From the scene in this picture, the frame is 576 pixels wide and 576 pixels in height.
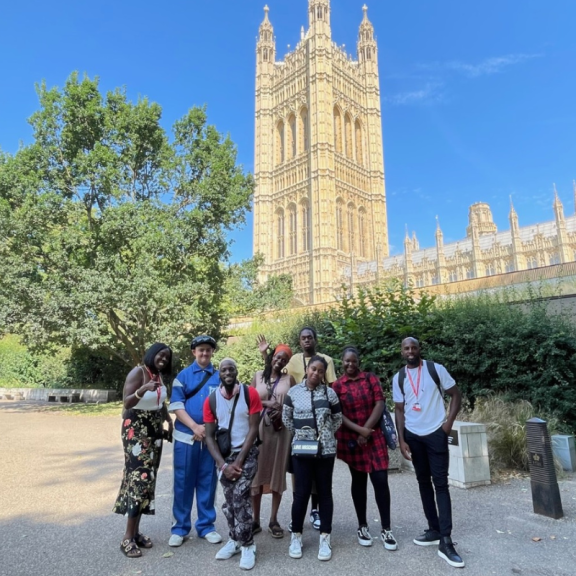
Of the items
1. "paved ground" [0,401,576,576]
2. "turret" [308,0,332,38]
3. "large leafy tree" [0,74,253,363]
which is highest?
"turret" [308,0,332,38]

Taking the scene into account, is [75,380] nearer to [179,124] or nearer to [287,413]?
[179,124]

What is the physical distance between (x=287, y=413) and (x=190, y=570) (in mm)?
1267

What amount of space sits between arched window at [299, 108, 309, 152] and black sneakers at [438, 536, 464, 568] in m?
62.7

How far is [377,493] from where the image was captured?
11.4ft

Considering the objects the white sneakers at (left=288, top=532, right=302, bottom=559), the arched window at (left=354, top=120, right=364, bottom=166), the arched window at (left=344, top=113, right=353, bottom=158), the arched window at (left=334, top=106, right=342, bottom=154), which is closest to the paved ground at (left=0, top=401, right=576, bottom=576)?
the white sneakers at (left=288, top=532, right=302, bottom=559)

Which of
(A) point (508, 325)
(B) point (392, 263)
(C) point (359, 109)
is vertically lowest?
(A) point (508, 325)

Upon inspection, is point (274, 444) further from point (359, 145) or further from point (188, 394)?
point (359, 145)

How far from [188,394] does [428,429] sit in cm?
196

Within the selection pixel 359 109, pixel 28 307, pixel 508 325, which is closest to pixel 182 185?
pixel 28 307

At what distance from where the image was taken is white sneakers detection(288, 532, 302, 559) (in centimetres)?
326

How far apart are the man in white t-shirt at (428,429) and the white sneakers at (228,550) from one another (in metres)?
1.42

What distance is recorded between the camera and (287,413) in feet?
11.0

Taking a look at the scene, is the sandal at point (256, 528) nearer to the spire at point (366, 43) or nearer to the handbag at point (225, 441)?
the handbag at point (225, 441)

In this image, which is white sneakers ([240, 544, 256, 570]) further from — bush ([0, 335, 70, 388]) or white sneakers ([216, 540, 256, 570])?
bush ([0, 335, 70, 388])
